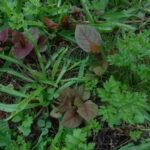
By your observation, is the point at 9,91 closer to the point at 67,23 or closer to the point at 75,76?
the point at 75,76

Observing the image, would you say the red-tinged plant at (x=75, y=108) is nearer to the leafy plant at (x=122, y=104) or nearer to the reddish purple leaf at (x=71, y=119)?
the reddish purple leaf at (x=71, y=119)

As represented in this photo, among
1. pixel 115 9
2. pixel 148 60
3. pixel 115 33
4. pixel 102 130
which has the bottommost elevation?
pixel 102 130

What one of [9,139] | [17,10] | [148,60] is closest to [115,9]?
[148,60]

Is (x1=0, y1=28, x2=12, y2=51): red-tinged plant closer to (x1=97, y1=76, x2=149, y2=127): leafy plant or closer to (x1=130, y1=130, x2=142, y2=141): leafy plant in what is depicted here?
(x1=97, y1=76, x2=149, y2=127): leafy plant

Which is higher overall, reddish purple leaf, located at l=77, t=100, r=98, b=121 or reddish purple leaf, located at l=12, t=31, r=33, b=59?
reddish purple leaf, located at l=12, t=31, r=33, b=59

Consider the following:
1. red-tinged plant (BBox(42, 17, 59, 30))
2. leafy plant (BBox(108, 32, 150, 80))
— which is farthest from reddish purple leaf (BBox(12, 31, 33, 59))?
leafy plant (BBox(108, 32, 150, 80))

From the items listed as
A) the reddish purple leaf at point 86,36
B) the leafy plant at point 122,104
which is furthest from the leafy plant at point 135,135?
the reddish purple leaf at point 86,36

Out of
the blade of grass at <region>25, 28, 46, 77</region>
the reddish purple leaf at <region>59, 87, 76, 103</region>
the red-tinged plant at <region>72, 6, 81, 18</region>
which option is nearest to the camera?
the reddish purple leaf at <region>59, 87, 76, 103</region>

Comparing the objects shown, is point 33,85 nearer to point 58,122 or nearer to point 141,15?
point 58,122
